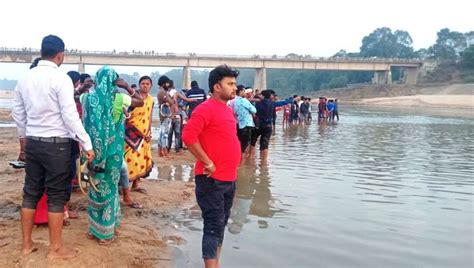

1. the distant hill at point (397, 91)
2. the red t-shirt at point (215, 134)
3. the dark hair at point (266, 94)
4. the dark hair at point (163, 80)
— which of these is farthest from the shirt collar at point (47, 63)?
the distant hill at point (397, 91)

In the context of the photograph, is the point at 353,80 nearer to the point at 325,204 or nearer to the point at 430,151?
the point at 430,151

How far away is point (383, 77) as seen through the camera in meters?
82.8

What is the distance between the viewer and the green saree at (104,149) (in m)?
4.29

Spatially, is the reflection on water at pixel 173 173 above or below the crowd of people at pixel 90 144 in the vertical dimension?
below

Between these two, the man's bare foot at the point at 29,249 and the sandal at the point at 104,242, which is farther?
the sandal at the point at 104,242

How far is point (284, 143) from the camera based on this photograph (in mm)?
14844

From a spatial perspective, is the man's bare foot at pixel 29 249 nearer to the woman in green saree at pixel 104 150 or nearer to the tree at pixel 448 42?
the woman in green saree at pixel 104 150

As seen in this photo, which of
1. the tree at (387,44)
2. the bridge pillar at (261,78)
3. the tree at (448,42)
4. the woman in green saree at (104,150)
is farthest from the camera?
the tree at (387,44)

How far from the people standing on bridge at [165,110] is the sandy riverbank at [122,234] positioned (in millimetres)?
3072

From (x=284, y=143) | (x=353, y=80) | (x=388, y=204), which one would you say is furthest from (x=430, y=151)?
(x=353, y=80)

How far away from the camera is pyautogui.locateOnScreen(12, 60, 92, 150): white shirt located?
3723mm

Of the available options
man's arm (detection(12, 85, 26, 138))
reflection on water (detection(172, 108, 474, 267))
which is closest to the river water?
reflection on water (detection(172, 108, 474, 267))

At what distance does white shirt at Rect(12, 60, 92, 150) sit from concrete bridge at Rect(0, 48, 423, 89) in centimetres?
6195

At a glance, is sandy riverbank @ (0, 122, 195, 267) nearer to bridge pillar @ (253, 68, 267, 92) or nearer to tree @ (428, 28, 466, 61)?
bridge pillar @ (253, 68, 267, 92)
